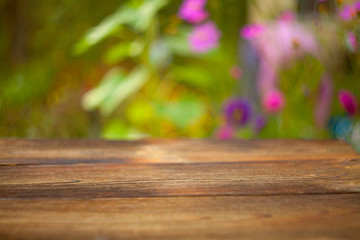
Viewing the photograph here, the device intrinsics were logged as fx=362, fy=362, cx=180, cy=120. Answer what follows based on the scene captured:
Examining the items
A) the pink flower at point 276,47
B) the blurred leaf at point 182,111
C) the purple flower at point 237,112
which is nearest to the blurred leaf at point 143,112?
the blurred leaf at point 182,111

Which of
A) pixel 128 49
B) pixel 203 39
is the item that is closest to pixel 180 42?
pixel 203 39

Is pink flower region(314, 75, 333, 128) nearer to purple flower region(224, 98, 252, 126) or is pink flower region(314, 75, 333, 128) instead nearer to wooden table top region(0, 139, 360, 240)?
purple flower region(224, 98, 252, 126)

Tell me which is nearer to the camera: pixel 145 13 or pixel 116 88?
pixel 145 13

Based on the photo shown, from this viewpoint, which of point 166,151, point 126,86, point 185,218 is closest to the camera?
point 185,218

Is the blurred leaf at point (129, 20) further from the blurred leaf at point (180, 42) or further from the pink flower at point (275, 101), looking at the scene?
the pink flower at point (275, 101)

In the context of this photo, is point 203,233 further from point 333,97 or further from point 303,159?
point 333,97

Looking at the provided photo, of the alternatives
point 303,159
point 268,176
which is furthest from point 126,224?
point 303,159

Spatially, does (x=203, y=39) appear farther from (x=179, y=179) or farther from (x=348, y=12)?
(x=179, y=179)
